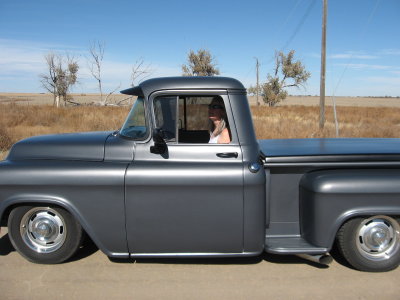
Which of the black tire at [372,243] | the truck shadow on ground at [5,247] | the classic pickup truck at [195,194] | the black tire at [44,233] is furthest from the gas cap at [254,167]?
the truck shadow on ground at [5,247]

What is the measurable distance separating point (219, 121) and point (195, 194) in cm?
79

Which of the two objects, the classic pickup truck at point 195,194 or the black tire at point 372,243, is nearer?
the classic pickup truck at point 195,194

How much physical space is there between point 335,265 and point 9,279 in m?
3.11

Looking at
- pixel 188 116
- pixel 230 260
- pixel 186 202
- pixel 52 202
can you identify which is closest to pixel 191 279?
pixel 230 260

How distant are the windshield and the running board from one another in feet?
5.16

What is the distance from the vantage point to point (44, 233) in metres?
3.26

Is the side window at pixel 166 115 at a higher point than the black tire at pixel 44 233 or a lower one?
higher

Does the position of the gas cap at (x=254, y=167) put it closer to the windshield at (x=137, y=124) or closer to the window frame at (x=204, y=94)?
the window frame at (x=204, y=94)

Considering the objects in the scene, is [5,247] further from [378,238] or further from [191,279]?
[378,238]

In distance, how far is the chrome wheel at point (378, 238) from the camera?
10.4 ft

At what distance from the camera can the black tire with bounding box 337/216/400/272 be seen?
10.3ft

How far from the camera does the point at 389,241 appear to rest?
10.5 feet

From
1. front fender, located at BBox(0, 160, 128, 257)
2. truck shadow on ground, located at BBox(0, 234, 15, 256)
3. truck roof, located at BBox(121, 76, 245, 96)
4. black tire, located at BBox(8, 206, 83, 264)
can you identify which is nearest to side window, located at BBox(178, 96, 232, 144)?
truck roof, located at BBox(121, 76, 245, 96)

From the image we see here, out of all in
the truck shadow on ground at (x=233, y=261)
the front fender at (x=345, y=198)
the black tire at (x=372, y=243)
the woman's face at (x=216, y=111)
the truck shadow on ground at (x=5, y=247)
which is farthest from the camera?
the truck shadow on ground at (x=5, y=247)
